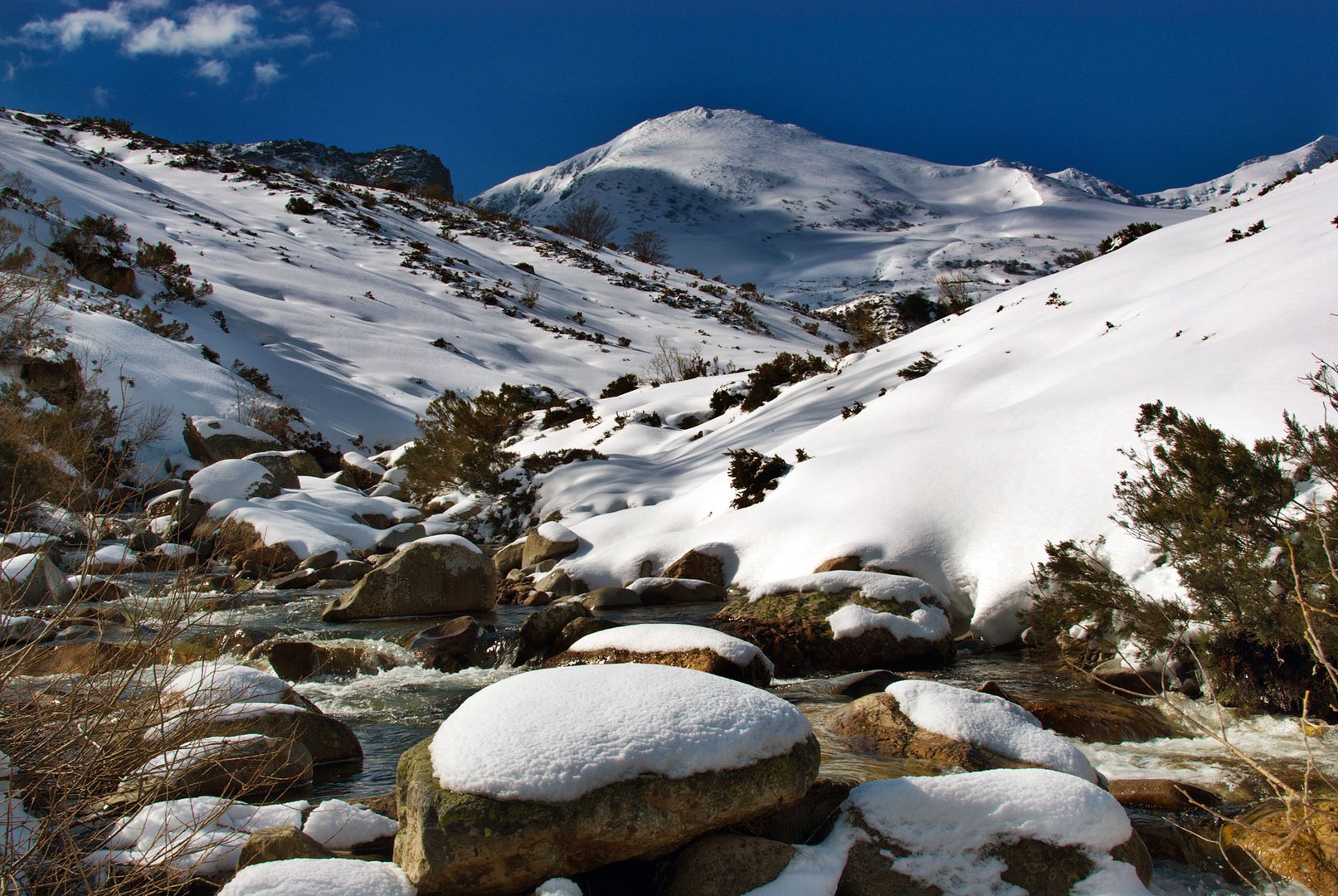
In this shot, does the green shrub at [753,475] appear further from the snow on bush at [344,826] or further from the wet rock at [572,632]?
the snow on bush at [344,826]

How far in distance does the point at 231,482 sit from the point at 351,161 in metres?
79.2

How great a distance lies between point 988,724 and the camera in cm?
410

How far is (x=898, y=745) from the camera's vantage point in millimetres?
4168

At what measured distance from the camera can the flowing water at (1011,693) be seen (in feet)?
12.7

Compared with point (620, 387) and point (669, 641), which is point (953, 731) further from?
point (620, 387)

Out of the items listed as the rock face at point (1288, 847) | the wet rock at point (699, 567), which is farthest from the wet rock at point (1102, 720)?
the wet rock at point (699, 567)

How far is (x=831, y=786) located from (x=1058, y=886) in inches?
35.8

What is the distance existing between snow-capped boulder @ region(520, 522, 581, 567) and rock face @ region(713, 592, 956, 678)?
17.7 feet

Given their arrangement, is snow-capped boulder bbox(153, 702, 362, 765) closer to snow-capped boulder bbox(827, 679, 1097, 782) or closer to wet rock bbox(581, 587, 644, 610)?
snow-capped boulder bbox(827, 679, 1097, 782)

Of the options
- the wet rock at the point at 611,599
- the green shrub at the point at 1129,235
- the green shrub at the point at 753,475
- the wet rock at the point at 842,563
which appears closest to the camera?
the wet rock at the point at 842,563

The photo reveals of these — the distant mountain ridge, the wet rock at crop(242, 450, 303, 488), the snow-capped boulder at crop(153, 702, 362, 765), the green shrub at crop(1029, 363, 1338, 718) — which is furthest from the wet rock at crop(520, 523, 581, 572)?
the distant mountain ridge

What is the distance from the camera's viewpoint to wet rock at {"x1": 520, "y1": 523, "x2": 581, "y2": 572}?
11930 mm

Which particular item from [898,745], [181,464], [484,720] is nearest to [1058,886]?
[898,745]

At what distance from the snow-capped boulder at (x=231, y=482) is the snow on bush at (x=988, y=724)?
39.9 feet
